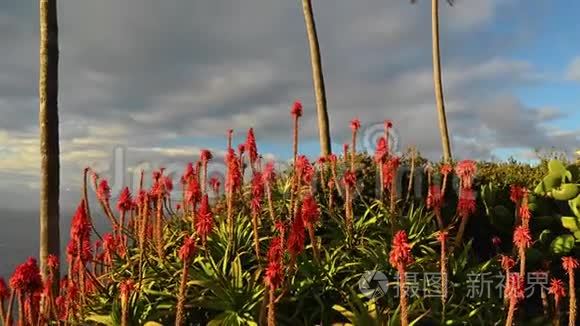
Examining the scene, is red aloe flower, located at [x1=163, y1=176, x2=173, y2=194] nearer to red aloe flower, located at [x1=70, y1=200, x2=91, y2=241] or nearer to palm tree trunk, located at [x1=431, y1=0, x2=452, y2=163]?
red aloe flower, located at [x1=70, y1=200, x2=91, y2=241]

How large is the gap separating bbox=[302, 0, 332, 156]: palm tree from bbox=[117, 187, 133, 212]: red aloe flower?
29.8ft

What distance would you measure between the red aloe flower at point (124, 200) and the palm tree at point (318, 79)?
909 centimetres

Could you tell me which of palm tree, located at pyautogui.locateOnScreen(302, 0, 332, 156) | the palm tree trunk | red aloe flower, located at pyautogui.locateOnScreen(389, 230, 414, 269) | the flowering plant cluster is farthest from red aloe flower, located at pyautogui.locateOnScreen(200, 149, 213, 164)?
the palm tree trunk

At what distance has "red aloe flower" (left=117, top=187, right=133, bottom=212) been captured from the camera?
6.53 meters

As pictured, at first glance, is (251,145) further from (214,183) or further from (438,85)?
(438,85)

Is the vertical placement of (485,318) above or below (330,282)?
below

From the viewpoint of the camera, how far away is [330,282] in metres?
6.27

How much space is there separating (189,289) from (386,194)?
3.65 meters

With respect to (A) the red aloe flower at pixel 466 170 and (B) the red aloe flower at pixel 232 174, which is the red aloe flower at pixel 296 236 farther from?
(A) the red aloe flower at pixel 466 170

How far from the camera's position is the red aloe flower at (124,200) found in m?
6.53

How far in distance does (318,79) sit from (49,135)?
7.72m

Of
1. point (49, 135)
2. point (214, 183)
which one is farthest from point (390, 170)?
point (49, 135)

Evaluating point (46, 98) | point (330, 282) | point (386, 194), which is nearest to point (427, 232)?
point (386, 194)

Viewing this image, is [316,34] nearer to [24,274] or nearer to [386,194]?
[386,194]
